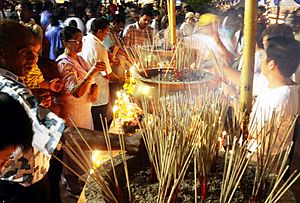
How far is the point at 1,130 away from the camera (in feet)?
4.12

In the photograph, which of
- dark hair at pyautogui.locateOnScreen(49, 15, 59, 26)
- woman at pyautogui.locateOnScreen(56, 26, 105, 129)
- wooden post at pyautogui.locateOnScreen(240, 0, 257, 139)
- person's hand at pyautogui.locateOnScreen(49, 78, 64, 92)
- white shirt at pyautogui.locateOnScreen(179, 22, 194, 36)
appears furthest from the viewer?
white shirt at pyautogui.locateOnScreen(179, 22, 194, 36)

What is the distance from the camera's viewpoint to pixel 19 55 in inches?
60.5

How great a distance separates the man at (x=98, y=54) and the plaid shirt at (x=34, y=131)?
5.74 feet

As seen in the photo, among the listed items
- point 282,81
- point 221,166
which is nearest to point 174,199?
point 221,166

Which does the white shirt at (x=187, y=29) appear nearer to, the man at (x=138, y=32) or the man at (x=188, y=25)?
the man at (x=188, y=25)

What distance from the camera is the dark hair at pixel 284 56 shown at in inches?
82.6

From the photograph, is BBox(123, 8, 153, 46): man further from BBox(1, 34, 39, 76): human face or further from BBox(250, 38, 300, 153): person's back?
BBox(1, 34, 39, 76): human face

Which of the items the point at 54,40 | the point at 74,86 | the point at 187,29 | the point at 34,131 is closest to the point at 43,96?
the point at 74,86

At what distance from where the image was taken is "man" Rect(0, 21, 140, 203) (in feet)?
4.69

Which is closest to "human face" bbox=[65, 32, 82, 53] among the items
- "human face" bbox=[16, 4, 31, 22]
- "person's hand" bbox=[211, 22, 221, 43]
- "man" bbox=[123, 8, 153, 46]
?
"person's hand" bbox=[211, 22, 221, 43]

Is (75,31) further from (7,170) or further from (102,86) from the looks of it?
(7,170)

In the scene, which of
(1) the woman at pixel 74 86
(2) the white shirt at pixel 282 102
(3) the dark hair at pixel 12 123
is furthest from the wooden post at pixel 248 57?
(1) the woman at pixel 74 86

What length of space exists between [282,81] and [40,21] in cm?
486

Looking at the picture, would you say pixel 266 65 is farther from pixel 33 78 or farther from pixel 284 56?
pixel 33 78
